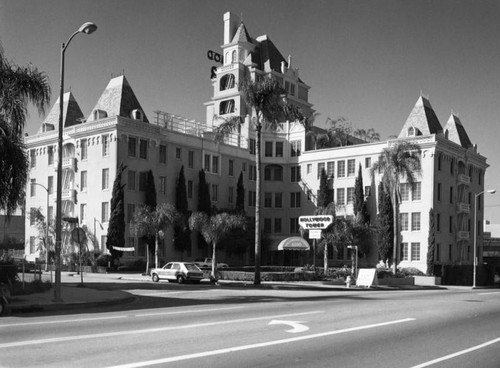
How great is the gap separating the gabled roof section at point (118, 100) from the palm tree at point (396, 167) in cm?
2395

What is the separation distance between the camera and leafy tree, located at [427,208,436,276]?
58.6 meters

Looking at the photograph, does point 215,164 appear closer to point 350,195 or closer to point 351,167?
point 351,167

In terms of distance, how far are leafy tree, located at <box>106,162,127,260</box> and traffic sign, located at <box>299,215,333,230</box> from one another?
16924 millimetres

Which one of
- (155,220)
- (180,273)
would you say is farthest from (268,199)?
(180,273)

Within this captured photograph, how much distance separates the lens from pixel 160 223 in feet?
163

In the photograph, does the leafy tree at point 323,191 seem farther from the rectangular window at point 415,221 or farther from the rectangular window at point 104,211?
the rectangular window at point 104,211

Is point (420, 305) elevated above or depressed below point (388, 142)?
below

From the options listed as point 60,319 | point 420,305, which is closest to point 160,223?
point 420,305

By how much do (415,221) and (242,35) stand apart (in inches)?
1379

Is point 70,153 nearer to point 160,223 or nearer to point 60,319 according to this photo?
point 160,223

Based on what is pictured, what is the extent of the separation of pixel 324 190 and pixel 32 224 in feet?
101

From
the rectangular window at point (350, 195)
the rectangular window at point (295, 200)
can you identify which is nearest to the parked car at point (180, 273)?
the rectangular window at point (350, 195)

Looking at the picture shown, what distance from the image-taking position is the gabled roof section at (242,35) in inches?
3162

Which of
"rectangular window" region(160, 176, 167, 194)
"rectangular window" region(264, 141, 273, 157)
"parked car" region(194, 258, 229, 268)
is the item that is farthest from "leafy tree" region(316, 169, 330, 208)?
"rectangular window" region(160, 176, 167, 194)
